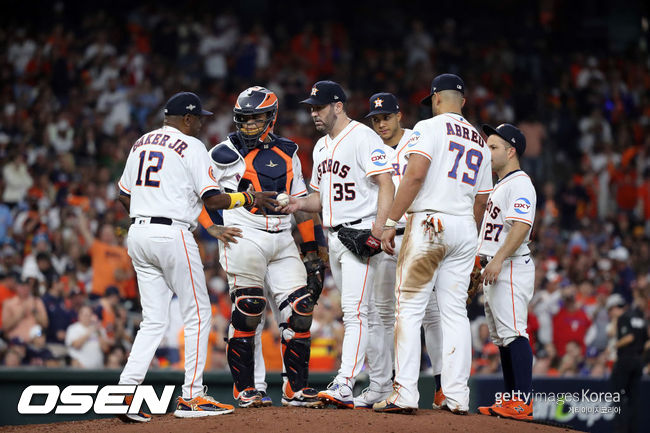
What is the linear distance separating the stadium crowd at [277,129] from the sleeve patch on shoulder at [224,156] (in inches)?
110

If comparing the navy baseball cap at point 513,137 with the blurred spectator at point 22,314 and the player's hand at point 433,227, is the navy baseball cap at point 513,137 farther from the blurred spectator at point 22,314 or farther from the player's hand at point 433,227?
the blurred spectator at point 22,314

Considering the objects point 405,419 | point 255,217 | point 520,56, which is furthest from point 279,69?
point 405,419

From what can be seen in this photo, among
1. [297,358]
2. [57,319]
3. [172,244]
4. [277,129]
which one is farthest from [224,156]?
[277,129]

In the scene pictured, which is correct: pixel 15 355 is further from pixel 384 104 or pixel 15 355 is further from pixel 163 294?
pixel 384 104

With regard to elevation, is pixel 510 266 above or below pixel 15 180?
below

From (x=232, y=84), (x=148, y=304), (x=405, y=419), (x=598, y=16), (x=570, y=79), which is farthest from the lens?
(x=598, y=16)

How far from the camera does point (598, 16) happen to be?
2200cm

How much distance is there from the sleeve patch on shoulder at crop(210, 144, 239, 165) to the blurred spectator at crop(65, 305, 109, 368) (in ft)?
15.4

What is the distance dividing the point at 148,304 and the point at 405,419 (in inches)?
82.8

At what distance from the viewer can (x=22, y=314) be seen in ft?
36.4

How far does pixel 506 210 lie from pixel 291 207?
1776mm

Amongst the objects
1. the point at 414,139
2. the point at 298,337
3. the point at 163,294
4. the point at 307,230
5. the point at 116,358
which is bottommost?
the point at 116,358

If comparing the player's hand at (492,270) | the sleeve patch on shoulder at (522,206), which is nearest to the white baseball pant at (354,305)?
the player's hand at (492,270)

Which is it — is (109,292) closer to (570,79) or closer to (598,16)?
(570,79)
